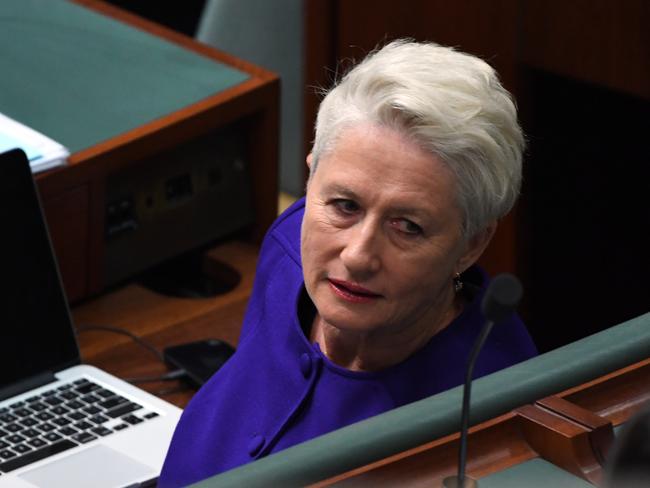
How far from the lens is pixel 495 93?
138 centimetres

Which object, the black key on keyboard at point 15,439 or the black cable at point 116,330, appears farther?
the black cable at point 116,330

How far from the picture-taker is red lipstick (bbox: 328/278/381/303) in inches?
55.4

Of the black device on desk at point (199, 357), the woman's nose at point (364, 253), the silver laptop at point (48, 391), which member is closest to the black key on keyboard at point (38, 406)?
the silver laptop at point (48, 391)

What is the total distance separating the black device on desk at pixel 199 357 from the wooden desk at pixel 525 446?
0.92 m

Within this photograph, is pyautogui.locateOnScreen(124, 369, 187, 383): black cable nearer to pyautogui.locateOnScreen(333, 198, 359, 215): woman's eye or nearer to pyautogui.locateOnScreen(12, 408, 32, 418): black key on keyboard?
pyautogui.locateOnScreen(12, 408, 32, 418): black key on keyboard

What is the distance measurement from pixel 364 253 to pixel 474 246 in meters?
0.12

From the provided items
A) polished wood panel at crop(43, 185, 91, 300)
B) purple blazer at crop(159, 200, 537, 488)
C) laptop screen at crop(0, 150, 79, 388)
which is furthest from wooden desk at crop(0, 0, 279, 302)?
purple blazer at crop(159, 200, 537, 488)

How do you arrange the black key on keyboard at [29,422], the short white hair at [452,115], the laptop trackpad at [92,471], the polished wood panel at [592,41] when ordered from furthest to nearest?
the polished wood panel at [592,41] < the black key on keyboard at [29,422] < the laptop trackpad at [92,471] < the short white hair at [452,115]

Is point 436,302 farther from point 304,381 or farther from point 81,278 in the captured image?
point 81,278

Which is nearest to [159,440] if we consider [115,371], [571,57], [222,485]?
[115,371]

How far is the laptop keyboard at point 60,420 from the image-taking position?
179 cm

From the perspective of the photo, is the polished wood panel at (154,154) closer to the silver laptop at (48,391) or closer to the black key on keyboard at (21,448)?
the silver laptop at (48,391)

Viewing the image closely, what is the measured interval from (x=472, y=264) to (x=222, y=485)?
55 cm

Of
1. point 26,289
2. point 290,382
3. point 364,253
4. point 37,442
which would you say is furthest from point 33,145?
point 364,253
